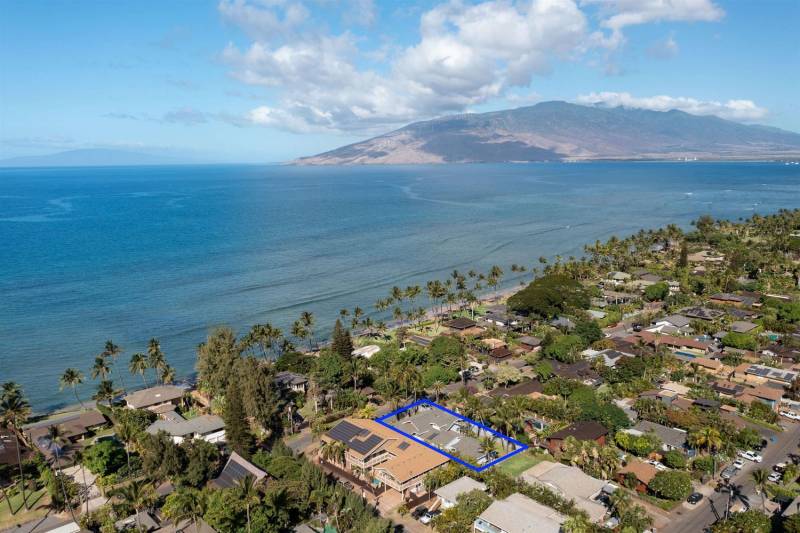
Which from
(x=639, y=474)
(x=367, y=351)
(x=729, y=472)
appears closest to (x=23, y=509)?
(x=367, y=351)

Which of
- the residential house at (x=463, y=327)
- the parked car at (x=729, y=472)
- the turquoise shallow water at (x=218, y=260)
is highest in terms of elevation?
the turquoise shallow water at (x=218, y=260)

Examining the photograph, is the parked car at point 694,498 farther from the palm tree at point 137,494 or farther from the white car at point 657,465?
the palm tree at point 137,494

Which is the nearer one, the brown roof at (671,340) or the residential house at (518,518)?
the residential house at (518,518)

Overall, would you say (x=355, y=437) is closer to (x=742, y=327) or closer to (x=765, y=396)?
(x=765, y=396)

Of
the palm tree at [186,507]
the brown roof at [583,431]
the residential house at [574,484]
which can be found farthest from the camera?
the brown roof at [583,431]

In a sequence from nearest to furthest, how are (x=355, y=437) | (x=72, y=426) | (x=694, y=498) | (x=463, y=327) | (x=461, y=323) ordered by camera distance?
(x=694, y=498)
(x=355, y=437)
(x=72, y=426)
(x=463, y=327)
(x=461, y=323)

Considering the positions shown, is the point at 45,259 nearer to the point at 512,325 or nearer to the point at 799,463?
the point at 512,325

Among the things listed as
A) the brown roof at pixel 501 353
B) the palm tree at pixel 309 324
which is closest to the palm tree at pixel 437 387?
the brown roof at pixel 501 353
